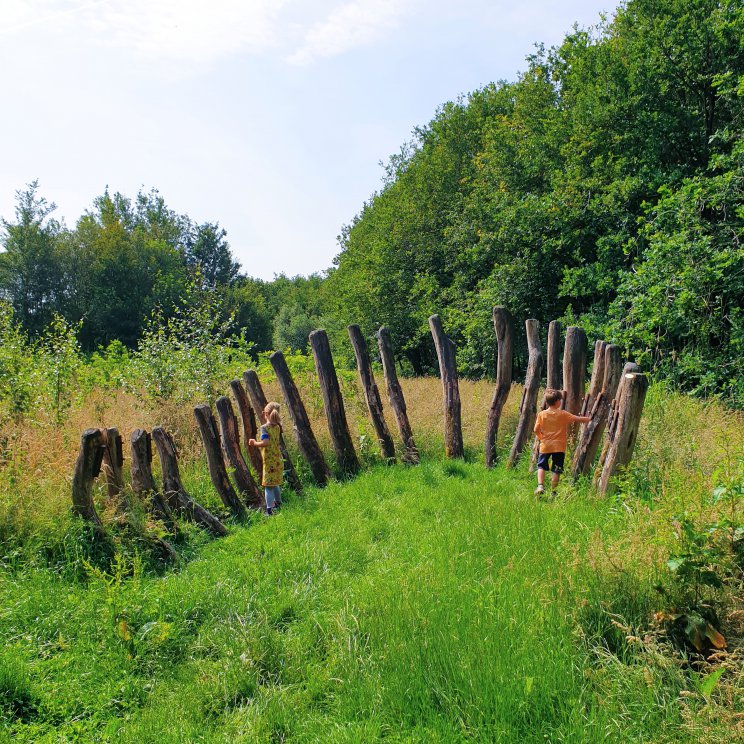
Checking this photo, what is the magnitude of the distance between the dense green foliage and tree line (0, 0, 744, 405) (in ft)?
0.14

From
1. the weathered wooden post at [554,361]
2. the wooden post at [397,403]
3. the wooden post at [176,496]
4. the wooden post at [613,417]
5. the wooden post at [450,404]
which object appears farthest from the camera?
the wooden post at [450,404]

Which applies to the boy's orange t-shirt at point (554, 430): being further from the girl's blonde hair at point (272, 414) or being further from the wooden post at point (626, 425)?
the girl's blonde hair at point (272, 414)

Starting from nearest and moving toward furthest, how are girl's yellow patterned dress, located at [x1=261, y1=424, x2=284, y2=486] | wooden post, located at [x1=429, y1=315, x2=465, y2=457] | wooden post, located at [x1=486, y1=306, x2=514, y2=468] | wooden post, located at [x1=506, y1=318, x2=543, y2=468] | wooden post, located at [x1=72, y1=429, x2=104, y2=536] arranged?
wooden post, located at [x1=72, y1=429, x2=104, y2=536] → girl's yellow patterned dress, located at [x1=261, y1=424, x2=284, y2=486] → wooden post, located at [x1=506, y1=318, x2=543, y2=468] → wooden post, located at [x1=486, y1=306, x2=514, y2=468] → wooden post, located at [x1=429, y1=315, x2=465, y2=457]

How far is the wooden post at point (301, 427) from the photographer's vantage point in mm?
Result: 7301

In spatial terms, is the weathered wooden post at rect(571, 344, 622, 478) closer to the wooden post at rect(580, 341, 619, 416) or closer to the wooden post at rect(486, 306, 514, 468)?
the wooden post at rect(580, 341, 619, 416)

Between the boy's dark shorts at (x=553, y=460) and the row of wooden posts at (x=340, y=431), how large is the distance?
174mm

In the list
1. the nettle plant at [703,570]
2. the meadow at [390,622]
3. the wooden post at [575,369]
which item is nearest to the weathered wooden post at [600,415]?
the wooden post at [575,369]

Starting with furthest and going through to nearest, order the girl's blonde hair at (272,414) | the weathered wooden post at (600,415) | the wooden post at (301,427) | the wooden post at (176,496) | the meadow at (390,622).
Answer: the wooden post at (301,427) < the girl's blonde hair at (272,414) < the weathered wooden post at (600,415) < the wooden post at (176,496) < the meadow at (390,622)

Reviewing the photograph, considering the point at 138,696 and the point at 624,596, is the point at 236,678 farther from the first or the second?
→ the point at 624,596

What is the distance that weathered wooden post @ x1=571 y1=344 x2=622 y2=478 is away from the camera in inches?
242


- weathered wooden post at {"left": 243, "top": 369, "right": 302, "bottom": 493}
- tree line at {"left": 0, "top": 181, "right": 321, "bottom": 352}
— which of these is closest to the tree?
tree line at {"left": 0, "top": 181, "right": 321, "bottom": 352}

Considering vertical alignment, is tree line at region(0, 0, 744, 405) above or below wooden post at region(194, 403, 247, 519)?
above

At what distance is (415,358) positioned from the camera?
2584 cm

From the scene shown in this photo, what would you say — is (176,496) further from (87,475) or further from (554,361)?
(554,361)
